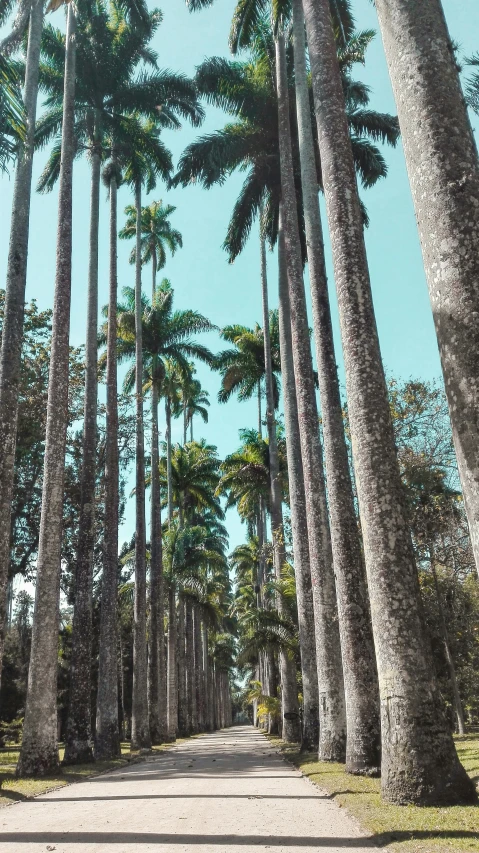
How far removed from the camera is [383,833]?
5.65 meters

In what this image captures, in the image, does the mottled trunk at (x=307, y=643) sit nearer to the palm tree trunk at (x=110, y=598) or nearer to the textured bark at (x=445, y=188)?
the palm tree trunk at (x=110, y=598)

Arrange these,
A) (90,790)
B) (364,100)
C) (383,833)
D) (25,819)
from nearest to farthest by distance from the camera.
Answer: (383,833)
(25,819)
(90,790)
(364,100)

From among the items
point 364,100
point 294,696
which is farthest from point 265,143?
point 294,696

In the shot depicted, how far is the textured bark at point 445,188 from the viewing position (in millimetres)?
3988

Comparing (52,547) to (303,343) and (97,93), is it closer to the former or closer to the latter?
(303,343)

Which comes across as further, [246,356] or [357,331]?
[246,356]

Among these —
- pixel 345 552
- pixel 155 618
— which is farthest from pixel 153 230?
pixel 345 552

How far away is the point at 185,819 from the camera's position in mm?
7277

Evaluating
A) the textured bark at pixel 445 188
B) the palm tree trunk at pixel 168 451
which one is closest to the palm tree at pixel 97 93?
the palm tree trunk at pixel 168 451

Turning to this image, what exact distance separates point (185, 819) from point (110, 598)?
41.2ft

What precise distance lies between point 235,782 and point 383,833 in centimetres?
606

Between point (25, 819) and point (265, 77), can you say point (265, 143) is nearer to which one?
point (265, 77)

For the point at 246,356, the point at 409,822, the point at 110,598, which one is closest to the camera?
the point at 409,822

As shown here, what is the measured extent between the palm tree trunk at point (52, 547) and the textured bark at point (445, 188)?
1181 centimetres
